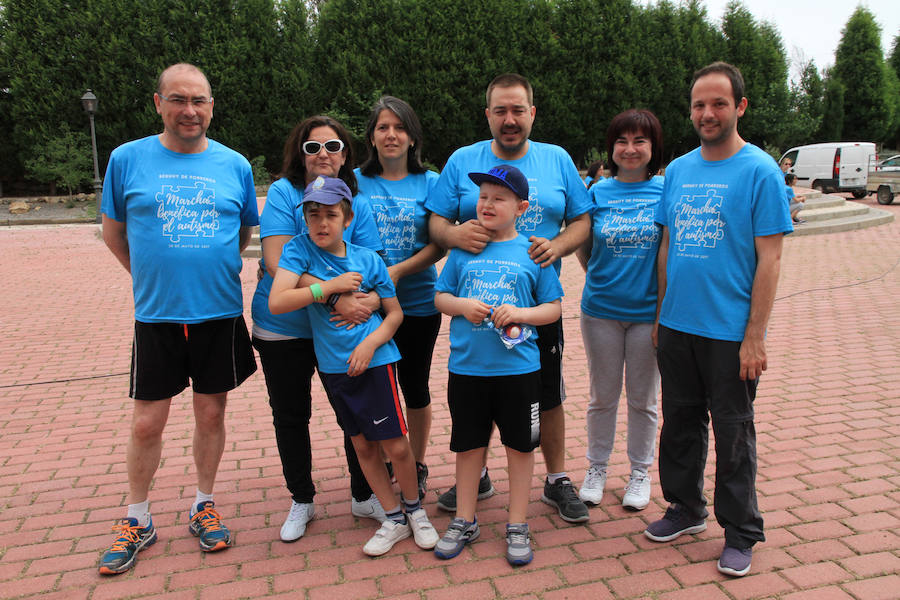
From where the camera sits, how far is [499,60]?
28750mm

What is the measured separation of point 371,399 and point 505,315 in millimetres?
734

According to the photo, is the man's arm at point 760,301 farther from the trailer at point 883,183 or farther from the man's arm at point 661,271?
the trailer at point 883,183

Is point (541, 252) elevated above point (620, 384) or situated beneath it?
elevated above

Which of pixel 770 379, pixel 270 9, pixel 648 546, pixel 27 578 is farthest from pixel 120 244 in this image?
pixel 270 9

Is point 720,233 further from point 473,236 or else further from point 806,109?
point 806,109

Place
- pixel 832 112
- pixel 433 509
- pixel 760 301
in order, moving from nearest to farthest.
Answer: pixel 760 301, pixel 433 509, pixel 832 112

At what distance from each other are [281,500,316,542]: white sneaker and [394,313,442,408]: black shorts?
0.76m

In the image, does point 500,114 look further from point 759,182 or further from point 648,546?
point 648,546

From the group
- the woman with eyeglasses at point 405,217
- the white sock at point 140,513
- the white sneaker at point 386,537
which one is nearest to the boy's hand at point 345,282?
the woman with eyeglasses at point 405,217

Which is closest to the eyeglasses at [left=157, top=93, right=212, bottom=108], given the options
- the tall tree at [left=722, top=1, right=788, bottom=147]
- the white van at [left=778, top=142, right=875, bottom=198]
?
the white van at [left=778, top=142, right=875, bottom=198]

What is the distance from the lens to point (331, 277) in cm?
295

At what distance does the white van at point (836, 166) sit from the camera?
22812 mm

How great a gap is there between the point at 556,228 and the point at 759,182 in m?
0.95

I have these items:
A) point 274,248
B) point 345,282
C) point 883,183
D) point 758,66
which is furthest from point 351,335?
point 758,66
